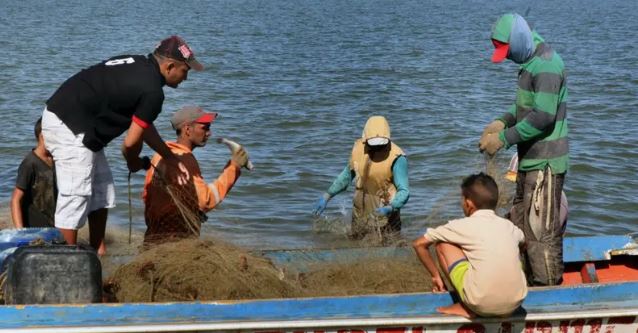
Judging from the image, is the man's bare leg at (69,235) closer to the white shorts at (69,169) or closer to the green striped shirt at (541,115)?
the white shorts at (69,169)

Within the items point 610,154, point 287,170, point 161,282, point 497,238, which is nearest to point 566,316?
point 497,238

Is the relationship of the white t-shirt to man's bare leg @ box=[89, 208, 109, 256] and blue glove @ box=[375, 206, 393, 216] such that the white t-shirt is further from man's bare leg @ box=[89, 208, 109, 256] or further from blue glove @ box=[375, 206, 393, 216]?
man's bare leg @ box=[89, 208, 109, 256]

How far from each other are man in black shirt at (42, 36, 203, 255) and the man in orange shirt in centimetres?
36

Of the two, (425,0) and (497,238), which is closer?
(497,238)

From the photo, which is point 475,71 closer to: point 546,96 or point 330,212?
point 330,212

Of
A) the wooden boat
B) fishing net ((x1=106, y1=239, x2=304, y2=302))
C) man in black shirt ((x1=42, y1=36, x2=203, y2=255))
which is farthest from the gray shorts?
man in black shirt ((x1=42, y1=36, x2=203, y2=255))

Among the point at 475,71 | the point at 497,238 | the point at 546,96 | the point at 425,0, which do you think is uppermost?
the point at 546,96

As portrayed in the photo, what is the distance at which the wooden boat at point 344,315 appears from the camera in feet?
17.1

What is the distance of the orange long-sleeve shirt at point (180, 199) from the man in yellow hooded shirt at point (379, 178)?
1324mm

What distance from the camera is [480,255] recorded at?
5320 millimetres

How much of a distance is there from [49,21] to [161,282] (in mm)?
29878

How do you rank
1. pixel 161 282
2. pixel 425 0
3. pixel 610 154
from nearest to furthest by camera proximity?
pixel 161 282
pixel 610 154
pixel 425 0

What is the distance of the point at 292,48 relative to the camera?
27203 millimetres

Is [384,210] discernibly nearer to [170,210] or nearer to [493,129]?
[493,129]
